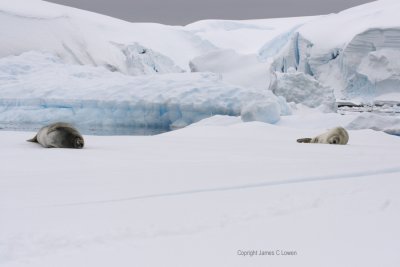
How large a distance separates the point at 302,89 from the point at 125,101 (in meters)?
6.66

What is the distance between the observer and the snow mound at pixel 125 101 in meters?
11.8

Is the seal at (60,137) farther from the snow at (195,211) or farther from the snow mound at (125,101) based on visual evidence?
the snow mound at (125,101)

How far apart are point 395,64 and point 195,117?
13.0 m

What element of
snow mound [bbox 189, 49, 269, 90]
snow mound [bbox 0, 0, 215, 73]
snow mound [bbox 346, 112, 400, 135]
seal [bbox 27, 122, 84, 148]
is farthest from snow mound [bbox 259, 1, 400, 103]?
seal [bbox 27, 122, 84, 148]

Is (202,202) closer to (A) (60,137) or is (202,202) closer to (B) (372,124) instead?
(A) (60,137)

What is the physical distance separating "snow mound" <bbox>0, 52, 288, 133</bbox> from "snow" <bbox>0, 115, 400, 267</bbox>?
8851 mm

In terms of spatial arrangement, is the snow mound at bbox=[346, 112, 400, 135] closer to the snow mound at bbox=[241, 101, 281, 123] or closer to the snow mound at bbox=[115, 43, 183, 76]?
the snow mound at bbox=[241, 101, 281, 123]

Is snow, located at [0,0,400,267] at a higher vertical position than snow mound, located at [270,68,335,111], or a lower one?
higher

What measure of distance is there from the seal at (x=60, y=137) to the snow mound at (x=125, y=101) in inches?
309

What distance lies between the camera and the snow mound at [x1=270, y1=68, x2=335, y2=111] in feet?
51.9

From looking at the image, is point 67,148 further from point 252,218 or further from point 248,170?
point 252,218

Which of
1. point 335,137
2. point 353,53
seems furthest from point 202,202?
point 353,53

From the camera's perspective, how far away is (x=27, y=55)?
16.8 metres

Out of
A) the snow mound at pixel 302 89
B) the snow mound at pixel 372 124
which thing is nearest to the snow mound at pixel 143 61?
the snow mound at pixel 302 89
